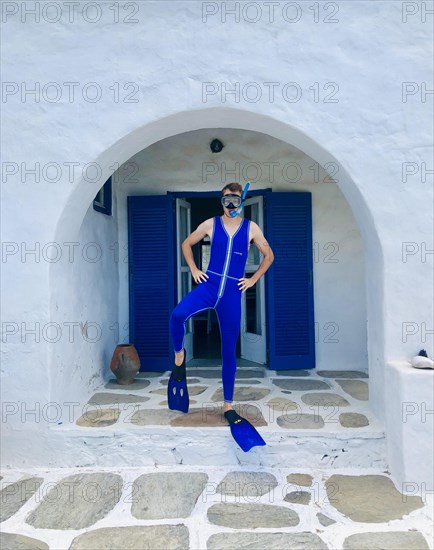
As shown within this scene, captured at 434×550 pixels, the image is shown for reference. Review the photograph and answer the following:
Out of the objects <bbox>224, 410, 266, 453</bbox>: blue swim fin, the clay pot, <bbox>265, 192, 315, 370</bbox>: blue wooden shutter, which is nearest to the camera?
<bbox>224, 410, 266, 453</bbox>: blue swim fin

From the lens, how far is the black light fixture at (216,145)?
493cm

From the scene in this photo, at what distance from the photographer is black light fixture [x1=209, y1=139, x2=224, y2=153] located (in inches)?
194

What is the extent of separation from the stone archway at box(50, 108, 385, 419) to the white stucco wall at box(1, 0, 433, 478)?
2 centimetres

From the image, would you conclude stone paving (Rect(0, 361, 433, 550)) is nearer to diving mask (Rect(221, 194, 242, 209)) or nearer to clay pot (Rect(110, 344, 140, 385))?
clay pot (Rect(110, 344, 140, 385))

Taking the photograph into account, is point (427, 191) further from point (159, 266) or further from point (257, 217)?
point (159, 266)

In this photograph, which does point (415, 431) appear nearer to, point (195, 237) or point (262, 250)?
point (262, 250)

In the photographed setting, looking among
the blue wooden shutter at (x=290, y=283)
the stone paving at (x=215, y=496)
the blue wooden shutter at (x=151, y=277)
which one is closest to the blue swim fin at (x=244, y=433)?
the stone paving at (x=215, y=496)

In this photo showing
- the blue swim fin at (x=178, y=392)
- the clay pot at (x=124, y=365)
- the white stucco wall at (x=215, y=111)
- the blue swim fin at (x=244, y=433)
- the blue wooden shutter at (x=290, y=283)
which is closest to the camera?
the blue swim fin at (x=244, y=433)

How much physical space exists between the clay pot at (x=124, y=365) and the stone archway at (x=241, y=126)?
2.90 ft

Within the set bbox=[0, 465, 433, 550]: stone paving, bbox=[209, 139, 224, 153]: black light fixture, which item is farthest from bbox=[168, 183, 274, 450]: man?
bbox=[209, 139, 224, 153]: black light fixture

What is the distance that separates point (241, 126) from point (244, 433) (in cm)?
244

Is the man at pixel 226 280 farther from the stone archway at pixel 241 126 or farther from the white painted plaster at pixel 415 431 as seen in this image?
the white painted plaster at pixel 415 431

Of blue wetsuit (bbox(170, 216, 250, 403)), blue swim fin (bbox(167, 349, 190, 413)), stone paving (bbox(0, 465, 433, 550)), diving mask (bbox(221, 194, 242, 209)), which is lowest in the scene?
stone paving (bbox(0, 465, 433, 550))

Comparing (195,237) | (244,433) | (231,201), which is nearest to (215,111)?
(231,201)
